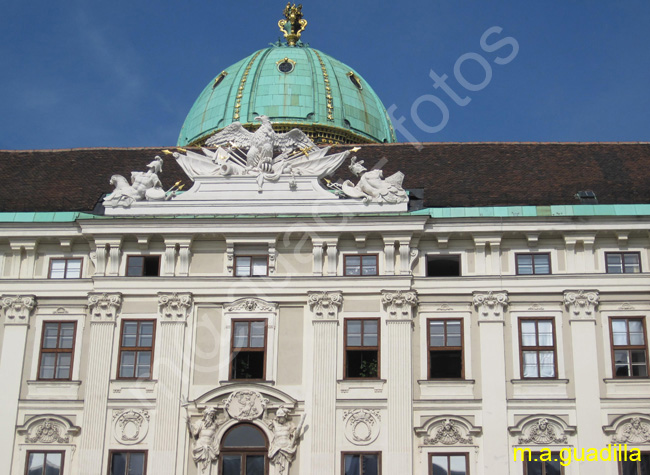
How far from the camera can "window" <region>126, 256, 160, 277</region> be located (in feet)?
126

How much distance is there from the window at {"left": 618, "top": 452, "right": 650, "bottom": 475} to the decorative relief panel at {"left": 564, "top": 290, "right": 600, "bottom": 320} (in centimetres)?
455

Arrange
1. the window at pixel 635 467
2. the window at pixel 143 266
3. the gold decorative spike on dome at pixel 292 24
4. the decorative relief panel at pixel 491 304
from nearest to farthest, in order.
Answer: the window at pixel 635 467
the decorative relief panel at pixel 491 304
the window at pixel 143 266
the gold decorative spike on dome at pixel 292 24

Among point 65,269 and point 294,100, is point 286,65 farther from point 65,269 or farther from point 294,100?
point 65,269

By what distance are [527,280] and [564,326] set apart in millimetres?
1823

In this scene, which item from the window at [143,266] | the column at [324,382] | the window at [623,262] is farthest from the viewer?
the window at [143,266]

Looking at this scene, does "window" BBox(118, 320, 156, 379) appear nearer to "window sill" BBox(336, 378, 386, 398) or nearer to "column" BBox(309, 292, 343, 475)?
"column" BBox(309, 292, 343, 475)

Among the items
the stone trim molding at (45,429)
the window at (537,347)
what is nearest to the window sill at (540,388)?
the window at (537,347)

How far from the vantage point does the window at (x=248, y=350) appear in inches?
1458

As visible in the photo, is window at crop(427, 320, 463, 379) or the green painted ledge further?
the green painted ledge

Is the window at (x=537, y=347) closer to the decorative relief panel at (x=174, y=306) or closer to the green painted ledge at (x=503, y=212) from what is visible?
the green painted ledge at (x=503, y=212)

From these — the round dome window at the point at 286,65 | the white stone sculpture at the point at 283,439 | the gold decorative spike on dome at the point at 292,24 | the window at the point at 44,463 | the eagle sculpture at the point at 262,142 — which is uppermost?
the gold decorative spike on dome at the point at 292,24

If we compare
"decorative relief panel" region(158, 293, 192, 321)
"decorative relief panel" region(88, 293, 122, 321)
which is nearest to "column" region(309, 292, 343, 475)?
"decorative relief panel" region(158, 293, 192, 321)

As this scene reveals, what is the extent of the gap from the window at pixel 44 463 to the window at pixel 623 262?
18.0 m

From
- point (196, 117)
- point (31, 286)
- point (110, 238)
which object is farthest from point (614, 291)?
point (196, 117)
